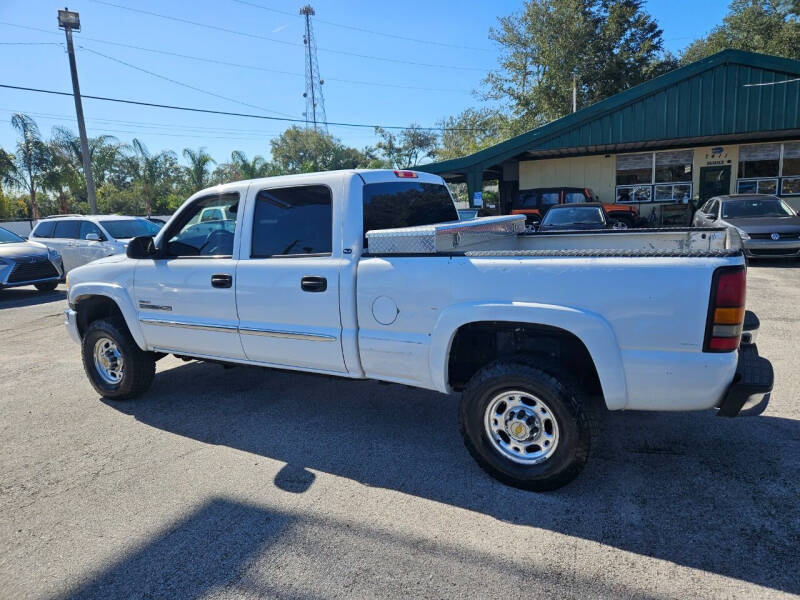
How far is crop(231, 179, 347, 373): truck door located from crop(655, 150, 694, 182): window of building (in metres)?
18.6

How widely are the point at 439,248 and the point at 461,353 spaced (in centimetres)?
80

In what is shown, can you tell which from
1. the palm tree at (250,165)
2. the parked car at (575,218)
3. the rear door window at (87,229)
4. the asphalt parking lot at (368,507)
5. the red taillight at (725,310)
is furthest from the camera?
the palm tree at (250,165)

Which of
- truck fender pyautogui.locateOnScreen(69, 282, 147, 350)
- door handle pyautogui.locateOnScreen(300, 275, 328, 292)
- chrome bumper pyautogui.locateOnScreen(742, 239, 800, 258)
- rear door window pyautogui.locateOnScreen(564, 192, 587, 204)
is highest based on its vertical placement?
rear door window pyautogui.locateOnScreen(564, 192, 587, 204)

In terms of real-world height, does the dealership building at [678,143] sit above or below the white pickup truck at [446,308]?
above

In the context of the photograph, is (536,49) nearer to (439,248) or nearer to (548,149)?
(548,149)

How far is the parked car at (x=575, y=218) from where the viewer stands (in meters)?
11.4

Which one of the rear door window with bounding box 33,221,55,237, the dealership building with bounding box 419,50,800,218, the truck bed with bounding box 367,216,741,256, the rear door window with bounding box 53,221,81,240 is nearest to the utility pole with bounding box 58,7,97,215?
the rear door window with bounding box 33,221,55,237

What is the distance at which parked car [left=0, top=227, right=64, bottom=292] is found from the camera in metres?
11.2

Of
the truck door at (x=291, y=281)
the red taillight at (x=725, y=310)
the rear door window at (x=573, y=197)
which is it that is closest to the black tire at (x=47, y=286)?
the truck door at (x=291, y=281)

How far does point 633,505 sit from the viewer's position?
296cm

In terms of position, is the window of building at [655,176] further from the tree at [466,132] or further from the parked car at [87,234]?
the tree at [466,132]

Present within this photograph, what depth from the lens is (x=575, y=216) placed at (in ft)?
38.3

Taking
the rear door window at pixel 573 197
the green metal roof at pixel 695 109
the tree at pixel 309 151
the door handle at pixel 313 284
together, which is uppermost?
the tree at pixel 309 151

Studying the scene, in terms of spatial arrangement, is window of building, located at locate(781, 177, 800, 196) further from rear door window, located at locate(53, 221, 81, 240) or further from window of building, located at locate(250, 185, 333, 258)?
rear door window, located at locate(53, 221, 81, 240)
